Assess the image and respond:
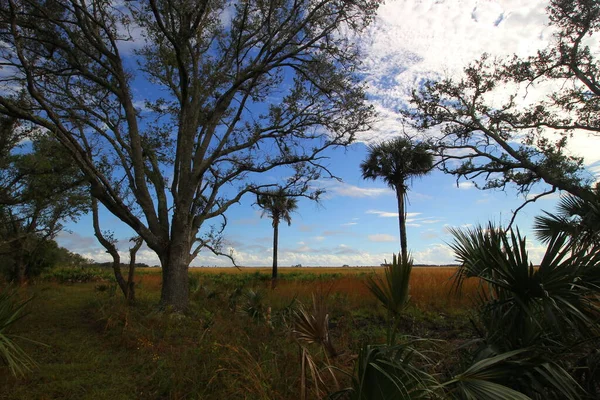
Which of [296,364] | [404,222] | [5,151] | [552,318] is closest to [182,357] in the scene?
[296,364]

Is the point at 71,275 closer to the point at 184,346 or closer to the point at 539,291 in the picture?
the point at 184,346

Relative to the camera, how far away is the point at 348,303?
15422 millimetres

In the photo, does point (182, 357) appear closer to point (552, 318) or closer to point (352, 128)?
point (552, 318)

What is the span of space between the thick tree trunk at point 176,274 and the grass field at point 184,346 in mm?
507

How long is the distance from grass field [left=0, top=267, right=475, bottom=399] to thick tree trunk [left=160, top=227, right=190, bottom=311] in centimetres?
51

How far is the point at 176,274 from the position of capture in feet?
38.7

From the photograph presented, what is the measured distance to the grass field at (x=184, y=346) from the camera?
5.40 m

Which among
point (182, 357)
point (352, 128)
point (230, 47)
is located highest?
point (230, 47)

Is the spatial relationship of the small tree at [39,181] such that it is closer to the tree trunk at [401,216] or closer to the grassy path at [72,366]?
the grassy path at [72,366]

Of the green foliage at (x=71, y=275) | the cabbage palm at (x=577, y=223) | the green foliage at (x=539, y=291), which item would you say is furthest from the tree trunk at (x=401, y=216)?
the green foliage at (x=71, y=275)

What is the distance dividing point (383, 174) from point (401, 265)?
21974 mm

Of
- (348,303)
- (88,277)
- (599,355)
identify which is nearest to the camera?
(599,355)

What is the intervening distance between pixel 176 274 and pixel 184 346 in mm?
4133

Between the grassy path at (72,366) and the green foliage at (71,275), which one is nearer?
the grassy path at (72,366)
